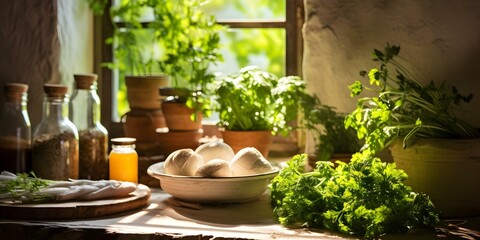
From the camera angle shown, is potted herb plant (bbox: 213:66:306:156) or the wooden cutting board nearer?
the wooden cutting board

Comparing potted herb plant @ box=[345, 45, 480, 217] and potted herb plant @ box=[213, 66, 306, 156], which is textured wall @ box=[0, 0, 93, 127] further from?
potted herb plant @ box=[345, 45, 480, 217]

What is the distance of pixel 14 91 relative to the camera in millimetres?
2061

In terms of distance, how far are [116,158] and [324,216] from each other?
69 centimetres

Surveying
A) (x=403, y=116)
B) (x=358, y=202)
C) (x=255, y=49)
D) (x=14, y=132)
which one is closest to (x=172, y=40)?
(x=255, y=49)

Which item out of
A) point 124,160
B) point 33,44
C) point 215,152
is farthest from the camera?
point 33,44

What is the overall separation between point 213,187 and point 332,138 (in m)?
0.39

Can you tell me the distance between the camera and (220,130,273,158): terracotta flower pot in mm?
2135

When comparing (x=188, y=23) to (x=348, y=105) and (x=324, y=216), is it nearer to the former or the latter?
(x=348, y=105)

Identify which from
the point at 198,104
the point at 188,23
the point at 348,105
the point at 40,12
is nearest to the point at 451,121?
the point at 348,105

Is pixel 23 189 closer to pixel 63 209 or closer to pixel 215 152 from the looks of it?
pixel 63 209

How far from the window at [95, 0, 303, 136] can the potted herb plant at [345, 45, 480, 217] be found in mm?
651

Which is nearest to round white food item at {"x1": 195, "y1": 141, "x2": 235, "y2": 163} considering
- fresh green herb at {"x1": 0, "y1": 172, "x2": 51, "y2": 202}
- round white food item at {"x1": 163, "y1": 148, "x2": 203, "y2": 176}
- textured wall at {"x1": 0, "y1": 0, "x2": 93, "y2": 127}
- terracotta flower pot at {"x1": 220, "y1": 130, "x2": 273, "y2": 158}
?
round white food item at {"x1": 163, "y1": 148, "x2": 203, "y2": 176}

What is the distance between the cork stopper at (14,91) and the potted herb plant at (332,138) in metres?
0.80

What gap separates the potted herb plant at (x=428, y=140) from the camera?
171 centimetres
